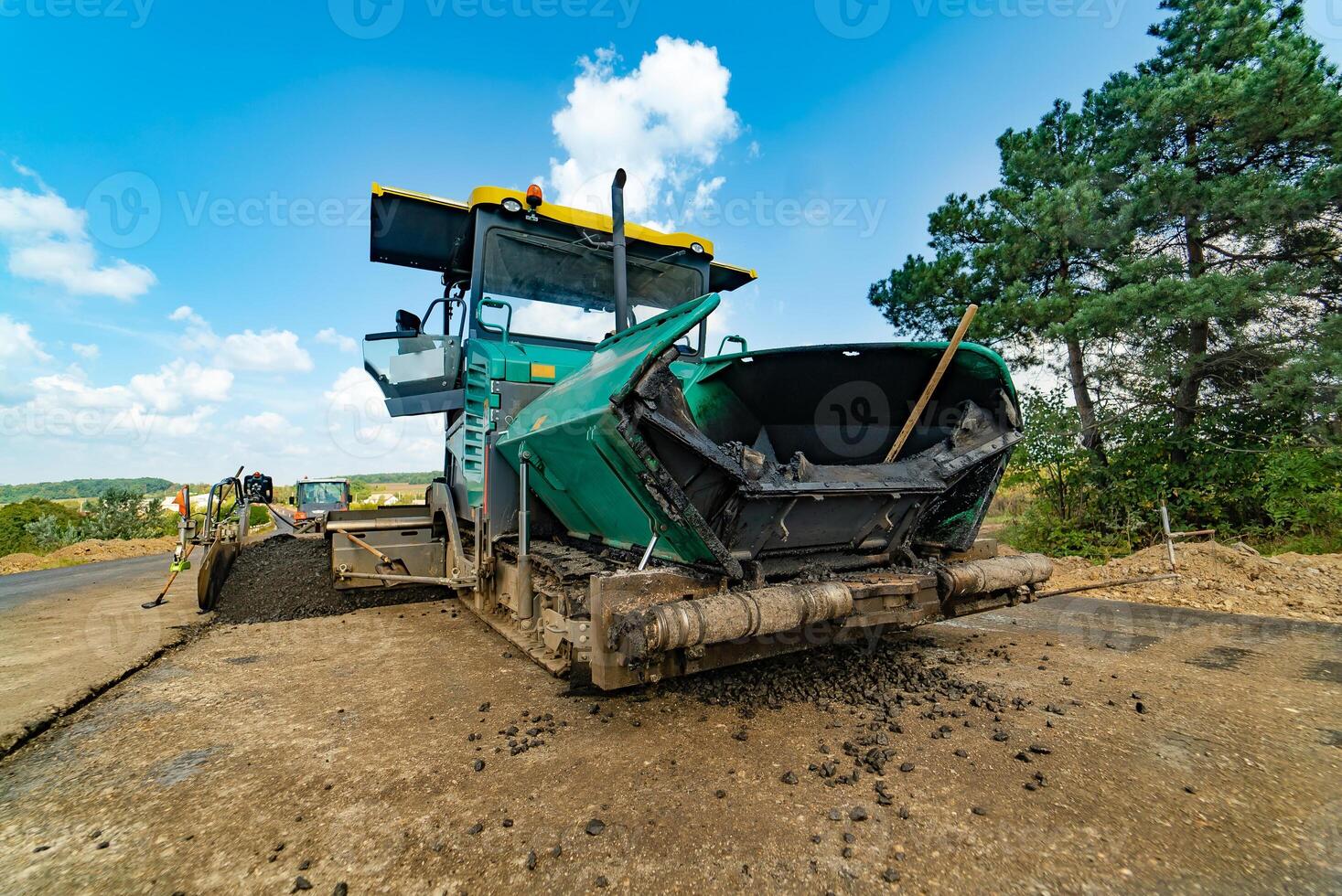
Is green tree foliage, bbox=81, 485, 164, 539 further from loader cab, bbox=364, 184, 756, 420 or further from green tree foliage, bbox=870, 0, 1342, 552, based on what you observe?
green tree foliage, bbox=870, 0, 1342, 552

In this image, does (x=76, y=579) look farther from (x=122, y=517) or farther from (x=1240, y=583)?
(x=1240, y=583)

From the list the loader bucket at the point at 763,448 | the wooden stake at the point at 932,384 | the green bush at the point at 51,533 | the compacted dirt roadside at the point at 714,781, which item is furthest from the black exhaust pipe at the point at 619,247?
the green bush at the point at 51,533

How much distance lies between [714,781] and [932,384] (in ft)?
8.21

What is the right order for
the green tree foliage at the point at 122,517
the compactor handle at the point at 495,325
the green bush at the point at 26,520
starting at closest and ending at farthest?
the compactor handle at the point at 495,325, the green bush at the point at 26,520, the green tree foliage at the point at 122,517

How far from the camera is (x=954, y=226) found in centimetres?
1110

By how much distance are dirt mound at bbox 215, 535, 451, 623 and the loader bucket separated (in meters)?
3.27

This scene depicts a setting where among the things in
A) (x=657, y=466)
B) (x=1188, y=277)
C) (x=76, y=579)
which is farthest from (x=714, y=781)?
(x=76, y=579)

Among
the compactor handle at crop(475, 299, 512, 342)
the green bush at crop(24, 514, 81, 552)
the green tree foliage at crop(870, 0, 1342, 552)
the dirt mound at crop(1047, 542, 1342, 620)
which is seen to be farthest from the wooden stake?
the green bush at crop(24, 514, 81, 552)

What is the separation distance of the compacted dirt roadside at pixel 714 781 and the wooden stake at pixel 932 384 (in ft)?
4.63

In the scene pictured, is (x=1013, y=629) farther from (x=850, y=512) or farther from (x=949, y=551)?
(x=850, y=512)

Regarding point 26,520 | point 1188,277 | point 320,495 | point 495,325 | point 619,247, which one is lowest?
point 26,520

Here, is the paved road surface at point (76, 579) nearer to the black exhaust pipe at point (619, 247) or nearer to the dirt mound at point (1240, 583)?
the black exhaust pipe at point (619, 247)

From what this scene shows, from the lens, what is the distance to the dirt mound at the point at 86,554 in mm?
13398

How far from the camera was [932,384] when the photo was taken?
3629 millimetres
